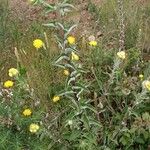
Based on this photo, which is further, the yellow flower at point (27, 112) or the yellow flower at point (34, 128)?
the yellow flower at point (27, 112)

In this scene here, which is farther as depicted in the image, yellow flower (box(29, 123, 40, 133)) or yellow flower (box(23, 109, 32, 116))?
yellow flower (box(23, 109, 32, 116))

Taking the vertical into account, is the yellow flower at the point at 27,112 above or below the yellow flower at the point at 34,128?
above

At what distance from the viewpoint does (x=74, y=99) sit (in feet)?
12.4

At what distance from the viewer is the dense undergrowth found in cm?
370

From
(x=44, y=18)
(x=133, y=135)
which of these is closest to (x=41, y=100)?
(x=133, y=135)

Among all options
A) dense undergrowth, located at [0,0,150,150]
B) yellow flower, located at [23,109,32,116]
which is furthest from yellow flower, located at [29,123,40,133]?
yellow flower, located at [23,109,32,116]

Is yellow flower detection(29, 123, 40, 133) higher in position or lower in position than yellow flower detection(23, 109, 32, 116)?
lower

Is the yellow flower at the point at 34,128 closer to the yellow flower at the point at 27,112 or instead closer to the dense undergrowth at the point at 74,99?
the dense undergrowth at the point at 74,99

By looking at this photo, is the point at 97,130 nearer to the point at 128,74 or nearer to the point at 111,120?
the point at 111,120

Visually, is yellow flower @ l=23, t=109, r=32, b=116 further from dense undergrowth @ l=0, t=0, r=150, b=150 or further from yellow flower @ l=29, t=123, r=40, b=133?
yellow flower @ l=29, t=123, r=40, b=133

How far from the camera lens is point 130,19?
16.6 feet

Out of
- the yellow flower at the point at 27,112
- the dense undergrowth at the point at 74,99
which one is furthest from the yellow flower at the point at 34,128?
the yellow flower at the point at 27,112

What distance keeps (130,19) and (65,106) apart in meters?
1.47

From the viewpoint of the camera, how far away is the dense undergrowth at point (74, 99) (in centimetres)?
370
